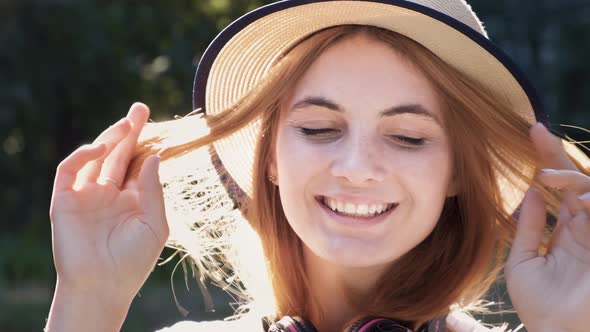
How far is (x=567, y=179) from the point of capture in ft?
6.62

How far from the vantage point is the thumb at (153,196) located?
2.17 meters

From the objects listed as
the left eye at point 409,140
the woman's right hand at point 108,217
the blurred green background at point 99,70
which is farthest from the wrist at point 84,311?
the blurred green background at point 99,70

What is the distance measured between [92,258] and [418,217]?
72 cm

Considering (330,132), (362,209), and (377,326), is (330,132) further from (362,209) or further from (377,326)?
(377,326)

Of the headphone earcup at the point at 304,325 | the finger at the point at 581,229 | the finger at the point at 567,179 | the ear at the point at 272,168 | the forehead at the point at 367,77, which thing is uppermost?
the forehead at the point at 367,77

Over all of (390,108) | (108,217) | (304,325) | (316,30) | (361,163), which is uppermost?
(316,30)

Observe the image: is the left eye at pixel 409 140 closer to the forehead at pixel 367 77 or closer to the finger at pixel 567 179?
the forehead at pixel 367 77

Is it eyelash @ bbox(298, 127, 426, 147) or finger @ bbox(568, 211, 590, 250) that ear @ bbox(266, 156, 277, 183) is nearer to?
eyelash @ bbox(298, 127, 426, 147)

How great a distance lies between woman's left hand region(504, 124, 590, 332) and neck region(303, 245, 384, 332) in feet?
1.19

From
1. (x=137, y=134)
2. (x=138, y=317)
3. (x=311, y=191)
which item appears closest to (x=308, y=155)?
(x=311, y=191)

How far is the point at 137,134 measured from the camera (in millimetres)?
2230

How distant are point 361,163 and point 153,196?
48 centimetres

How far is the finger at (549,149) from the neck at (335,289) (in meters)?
0.46

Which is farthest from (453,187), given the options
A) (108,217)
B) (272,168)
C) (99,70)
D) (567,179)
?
(99,70)
